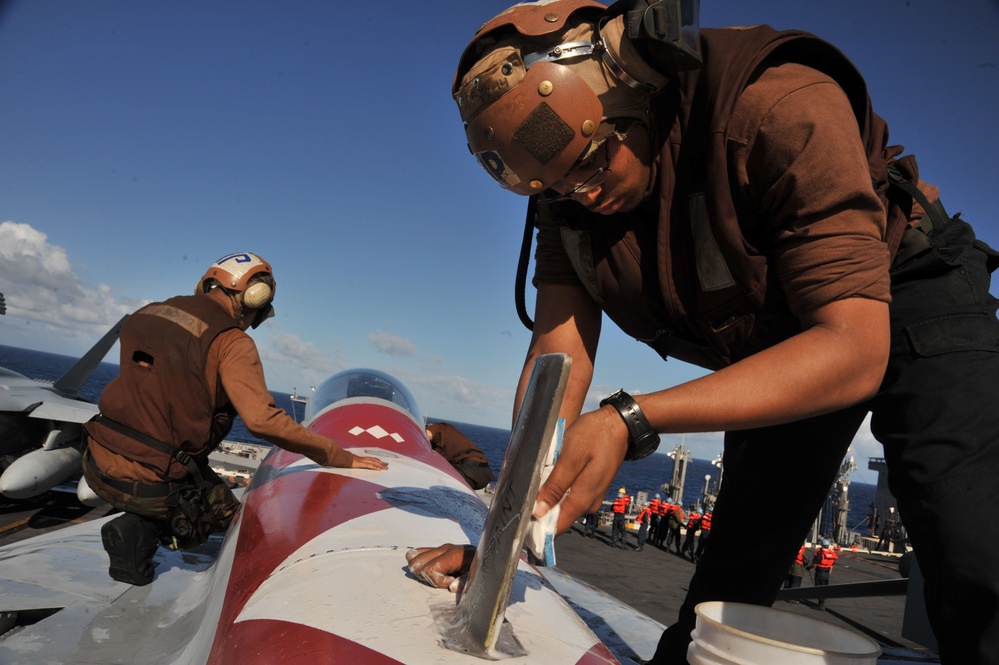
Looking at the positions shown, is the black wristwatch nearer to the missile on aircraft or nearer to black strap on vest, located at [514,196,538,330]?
black strap on vest, located at [514,196,538,330]

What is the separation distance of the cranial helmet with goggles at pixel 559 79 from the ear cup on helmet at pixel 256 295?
3.12m

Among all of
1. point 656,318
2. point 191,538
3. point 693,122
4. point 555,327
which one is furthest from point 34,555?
point 693,122

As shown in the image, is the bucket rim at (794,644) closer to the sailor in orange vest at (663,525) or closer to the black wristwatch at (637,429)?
the black wristwatch at (637,429)

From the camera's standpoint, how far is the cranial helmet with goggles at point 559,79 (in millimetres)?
1826

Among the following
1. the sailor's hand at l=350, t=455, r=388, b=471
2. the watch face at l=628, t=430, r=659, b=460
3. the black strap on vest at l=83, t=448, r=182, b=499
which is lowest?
the black strap on vest at l=83, t=448, r=182, b=499

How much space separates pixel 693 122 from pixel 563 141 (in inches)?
15.2

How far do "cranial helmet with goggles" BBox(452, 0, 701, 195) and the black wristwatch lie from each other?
0.81 m

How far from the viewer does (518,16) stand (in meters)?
1.89

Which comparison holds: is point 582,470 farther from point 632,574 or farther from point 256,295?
point 632,574

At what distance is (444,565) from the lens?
1856 mm

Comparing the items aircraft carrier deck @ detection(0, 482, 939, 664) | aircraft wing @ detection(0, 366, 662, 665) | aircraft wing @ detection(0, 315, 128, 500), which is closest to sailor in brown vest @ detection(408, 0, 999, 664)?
aircraft wing @ detection(0, 366, 662, 665)

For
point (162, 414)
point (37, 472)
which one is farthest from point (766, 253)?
point (37, 472)

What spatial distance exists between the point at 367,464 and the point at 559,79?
2409mm

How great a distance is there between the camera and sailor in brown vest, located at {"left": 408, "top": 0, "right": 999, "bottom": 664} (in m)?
1.46
